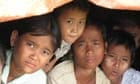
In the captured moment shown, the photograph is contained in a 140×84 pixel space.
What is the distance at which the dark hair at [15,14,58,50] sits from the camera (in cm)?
105

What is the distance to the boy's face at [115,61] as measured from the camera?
1.19 meters

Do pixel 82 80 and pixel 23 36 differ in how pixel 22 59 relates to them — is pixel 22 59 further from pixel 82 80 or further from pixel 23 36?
pixel 82 80

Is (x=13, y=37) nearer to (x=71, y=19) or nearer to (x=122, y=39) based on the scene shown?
(x=71, y=19)

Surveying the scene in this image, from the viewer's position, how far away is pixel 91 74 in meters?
1.18

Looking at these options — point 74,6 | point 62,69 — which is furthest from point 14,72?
point 74,6

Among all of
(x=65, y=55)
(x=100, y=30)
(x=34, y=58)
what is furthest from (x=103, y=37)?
(x=34, y=58)

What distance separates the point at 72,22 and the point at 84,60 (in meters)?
0.11

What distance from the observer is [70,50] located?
1.18 metres

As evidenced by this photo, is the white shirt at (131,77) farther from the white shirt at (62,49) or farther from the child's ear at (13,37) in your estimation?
the child's ear at (13,37)

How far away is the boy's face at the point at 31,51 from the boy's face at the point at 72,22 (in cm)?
7

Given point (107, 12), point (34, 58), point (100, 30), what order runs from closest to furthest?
point (34, 58), point (100, 30), point (107, 12)

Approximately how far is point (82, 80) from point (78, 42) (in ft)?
0.38

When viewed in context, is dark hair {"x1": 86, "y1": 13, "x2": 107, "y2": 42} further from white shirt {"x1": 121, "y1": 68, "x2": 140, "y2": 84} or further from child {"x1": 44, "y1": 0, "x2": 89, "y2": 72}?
white shirt {"x1": 121, "y1": 68, "x2": 140, "y2": 84}

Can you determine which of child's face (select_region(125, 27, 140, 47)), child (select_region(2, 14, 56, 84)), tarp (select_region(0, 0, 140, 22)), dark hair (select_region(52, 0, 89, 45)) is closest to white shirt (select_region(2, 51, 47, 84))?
child (select_region(2, 14, 56, 84))
